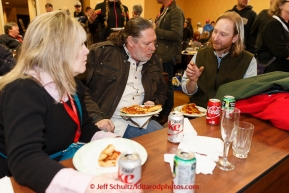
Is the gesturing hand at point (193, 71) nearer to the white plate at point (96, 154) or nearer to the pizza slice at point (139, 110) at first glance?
the pizza slice at point (139, 110)

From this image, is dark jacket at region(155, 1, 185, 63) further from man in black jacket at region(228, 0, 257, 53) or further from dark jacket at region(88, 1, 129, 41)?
man in black jacket at region(228, 0, 257, 53)

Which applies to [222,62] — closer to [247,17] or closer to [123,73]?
[123,73]

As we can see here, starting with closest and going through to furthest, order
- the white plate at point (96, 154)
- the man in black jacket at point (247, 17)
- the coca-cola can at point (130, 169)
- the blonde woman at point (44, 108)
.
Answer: the coca-cola can at point (130, 169) < the blonde woman at point (44, 108) < the white plate at point (96, 154) < the man in black jacket at point (247, 17)

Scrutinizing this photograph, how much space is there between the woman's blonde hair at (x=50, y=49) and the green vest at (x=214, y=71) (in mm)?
1315

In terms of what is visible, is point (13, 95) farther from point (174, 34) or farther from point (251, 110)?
point (174, 34)

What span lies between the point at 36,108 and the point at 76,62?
0.95 ft

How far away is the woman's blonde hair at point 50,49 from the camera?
101 cm

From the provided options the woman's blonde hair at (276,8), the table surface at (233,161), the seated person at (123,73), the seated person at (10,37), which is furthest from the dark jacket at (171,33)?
the seated person at (10,37)

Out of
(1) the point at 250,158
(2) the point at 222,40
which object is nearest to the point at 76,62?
(1) the point at 250,158

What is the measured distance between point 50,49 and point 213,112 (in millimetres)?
872

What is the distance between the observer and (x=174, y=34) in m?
3.09

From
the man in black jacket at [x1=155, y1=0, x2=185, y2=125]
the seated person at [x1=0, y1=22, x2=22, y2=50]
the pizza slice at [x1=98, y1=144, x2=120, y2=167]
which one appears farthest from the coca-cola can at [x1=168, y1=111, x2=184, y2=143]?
the seated person at [x1=0, y1=22, x2=22, y2=50]

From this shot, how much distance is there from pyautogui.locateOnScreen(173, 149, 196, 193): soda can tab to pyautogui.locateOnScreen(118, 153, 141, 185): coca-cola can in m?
0.13

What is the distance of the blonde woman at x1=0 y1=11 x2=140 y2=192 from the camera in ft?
2.64
